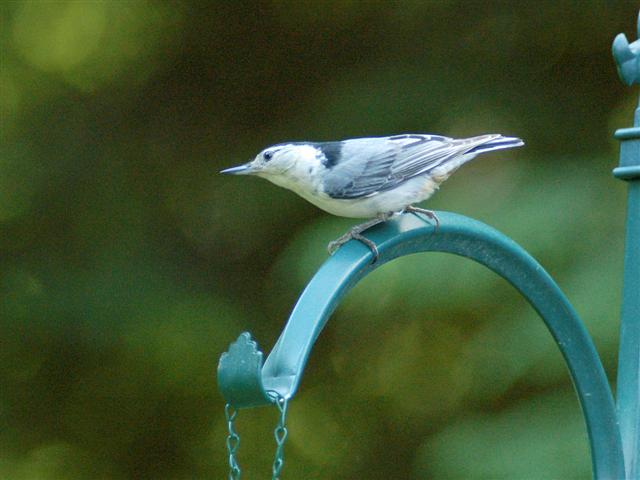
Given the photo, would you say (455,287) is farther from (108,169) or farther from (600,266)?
(108,169)

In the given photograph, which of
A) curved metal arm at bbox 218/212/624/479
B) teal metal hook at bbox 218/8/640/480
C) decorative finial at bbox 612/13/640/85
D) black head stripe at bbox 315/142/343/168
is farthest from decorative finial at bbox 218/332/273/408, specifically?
black head stripe at bbox 315/142/343/168

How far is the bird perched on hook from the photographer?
217cm

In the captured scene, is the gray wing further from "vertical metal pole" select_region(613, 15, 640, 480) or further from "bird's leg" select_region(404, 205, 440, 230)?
"vertical metal pole" select_region(613, 15, 640, 480)

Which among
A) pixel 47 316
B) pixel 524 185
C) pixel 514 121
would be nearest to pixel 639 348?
pixel 524 185

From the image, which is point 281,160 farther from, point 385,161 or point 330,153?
point 385,161

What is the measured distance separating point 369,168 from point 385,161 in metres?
0.05

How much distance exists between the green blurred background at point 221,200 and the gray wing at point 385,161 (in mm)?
918

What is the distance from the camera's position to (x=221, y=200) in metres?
4.06

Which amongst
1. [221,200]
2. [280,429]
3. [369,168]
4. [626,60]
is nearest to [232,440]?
[280,429]

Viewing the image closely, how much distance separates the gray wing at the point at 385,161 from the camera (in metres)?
2.20

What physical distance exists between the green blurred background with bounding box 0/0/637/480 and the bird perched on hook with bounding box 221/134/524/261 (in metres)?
0.94

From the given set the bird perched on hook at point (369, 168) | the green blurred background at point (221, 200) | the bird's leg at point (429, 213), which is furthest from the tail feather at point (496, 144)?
the green blurred background at point (221, 200)

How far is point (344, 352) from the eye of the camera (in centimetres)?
383

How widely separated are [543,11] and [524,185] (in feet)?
2.97
